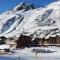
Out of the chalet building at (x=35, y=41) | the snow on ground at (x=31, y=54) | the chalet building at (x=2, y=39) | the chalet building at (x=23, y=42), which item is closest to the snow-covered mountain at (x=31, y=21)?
the chalet building at (x=35, y=41)

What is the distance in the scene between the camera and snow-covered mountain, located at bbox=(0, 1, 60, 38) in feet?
185

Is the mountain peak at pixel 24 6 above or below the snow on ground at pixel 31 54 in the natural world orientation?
above

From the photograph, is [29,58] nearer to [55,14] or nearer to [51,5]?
[55,14]

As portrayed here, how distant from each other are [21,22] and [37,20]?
4136mm

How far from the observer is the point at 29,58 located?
3909 centimetres

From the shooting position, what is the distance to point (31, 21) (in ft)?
207

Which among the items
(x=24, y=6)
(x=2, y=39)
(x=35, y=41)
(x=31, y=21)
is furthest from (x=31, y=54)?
(x=24, y=6)

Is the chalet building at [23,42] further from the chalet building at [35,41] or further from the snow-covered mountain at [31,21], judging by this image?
the snow-covered mountain at [31,21]

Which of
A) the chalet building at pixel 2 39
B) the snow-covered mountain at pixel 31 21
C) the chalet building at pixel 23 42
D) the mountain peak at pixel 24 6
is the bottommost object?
the chalet building at pixel 23 42

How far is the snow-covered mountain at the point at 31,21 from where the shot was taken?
56.3m

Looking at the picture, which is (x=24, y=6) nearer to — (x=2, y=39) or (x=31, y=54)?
(x=2, y=39)

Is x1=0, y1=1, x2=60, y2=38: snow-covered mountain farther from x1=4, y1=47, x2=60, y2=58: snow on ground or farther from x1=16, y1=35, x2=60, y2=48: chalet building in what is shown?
x1=4, y1=47, x2=60, y2=58: snow on ground

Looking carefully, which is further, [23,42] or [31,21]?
[31,21]

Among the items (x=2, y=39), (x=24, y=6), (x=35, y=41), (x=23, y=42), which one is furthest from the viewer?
(x=24, y=6)
